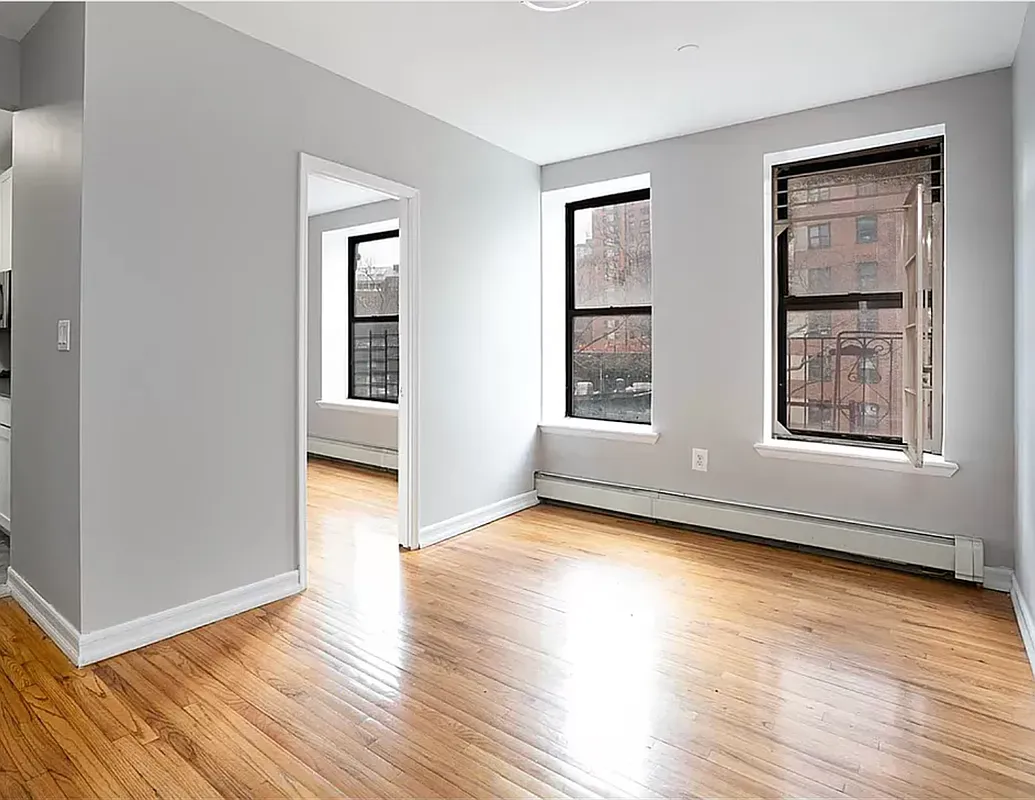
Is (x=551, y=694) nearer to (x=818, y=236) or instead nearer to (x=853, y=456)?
(x=853, y=456)

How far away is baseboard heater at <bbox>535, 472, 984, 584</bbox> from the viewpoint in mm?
3379

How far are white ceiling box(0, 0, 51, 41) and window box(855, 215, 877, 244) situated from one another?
3861mm

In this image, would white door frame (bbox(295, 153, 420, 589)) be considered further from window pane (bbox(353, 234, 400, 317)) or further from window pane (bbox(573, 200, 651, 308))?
window pane (bbox(353, 234, 400, 317))

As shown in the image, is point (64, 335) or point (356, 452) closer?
point (64, 335)

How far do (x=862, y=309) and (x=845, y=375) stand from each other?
1.23ft

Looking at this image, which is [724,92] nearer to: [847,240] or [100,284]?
[847,240]

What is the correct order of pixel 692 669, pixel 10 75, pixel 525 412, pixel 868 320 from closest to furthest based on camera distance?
pixel 692 669, pixel 10 75, pixel 868 320, pixel 525 412

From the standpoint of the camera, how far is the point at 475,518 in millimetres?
4344

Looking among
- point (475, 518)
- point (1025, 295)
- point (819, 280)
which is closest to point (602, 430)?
point (475, 518)

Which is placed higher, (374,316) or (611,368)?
(374,316)

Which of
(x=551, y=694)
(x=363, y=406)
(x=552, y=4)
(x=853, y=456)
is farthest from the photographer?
(x=363, y=406)

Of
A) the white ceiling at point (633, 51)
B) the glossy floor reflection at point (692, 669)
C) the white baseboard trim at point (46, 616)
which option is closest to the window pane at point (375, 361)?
the glossy floor reflection at point (692, 669)

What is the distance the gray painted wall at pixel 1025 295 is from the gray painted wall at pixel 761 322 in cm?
17

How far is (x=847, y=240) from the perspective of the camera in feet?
12.5
